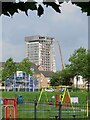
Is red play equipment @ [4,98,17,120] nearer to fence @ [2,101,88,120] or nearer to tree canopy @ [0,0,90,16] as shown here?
fence @ [2,101,88,120]

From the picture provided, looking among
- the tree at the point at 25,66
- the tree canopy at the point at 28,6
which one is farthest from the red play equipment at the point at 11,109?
the tree at the point at 25,66

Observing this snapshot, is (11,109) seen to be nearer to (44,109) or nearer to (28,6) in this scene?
(44,109)

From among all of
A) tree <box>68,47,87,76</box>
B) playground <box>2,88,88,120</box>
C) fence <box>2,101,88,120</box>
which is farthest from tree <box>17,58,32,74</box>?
fence <box>2,101,88,120</box>

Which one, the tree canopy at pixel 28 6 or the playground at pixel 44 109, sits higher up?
the tree canopy at pixel 28 6

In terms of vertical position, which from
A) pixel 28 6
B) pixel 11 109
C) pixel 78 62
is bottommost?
pixel 11 109

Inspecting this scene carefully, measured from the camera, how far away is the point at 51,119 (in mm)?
17281

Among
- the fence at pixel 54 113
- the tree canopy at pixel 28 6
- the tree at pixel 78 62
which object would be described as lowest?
the fence at pixel 54 113

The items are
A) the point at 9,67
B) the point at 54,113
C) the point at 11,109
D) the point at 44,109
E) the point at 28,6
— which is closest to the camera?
the point at 28,6

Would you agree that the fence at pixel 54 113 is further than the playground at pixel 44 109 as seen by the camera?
Yes

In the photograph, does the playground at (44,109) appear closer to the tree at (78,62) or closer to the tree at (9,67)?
the tree at (78,62)

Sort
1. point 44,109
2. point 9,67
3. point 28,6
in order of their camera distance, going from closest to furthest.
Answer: point 28,6 → point 44,109 → point 9,67

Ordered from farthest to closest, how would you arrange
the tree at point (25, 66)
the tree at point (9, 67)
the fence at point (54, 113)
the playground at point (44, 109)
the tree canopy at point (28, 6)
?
the tree at point (25, 66)
the tree at point (9, 67)
the fence at point (54, 113)
the playground at point (44, 109)
the tree canopy at point (28, 6)

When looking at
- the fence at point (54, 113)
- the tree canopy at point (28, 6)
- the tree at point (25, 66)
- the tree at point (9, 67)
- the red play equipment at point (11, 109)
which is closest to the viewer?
the tree canopy at point (28, 6)

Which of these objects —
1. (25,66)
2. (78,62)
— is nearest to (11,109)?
(78,62)
